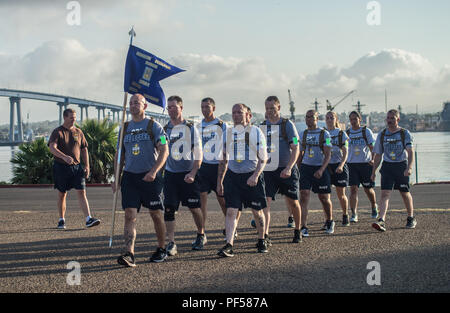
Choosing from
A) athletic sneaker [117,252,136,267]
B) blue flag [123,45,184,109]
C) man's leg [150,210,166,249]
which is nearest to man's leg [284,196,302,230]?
man's leg [150,210,166,249]

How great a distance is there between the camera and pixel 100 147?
63.4 feet

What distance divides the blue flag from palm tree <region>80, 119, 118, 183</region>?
40.7 ft

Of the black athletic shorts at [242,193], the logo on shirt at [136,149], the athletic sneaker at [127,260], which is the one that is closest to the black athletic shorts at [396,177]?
the black athletic shorts at [242,193]

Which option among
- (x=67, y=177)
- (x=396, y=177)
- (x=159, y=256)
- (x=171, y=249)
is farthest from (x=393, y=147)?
(x=67, y=177)

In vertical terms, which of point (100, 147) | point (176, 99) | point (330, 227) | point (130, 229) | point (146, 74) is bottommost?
point (330, 227)

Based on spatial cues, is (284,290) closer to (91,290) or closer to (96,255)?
(91,290)

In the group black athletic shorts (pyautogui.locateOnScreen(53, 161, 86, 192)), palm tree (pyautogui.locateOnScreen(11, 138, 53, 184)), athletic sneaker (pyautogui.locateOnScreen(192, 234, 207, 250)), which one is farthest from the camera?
palm tree (pyautogui.locateOnScreen(11, 138, 53, 184))

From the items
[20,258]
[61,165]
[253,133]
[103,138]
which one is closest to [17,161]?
[103,138]

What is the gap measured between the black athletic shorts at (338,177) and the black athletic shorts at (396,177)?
744 mm

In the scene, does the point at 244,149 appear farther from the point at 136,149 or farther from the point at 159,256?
the point at 159,256

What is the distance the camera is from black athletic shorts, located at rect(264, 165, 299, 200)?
23.1ft

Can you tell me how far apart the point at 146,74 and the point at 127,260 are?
2722 mm

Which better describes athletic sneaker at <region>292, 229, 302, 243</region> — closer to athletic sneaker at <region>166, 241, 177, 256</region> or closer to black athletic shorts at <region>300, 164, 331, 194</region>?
black athletic shorts at <region>300, 164, 331, 194</region>

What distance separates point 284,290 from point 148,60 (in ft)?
12.8
